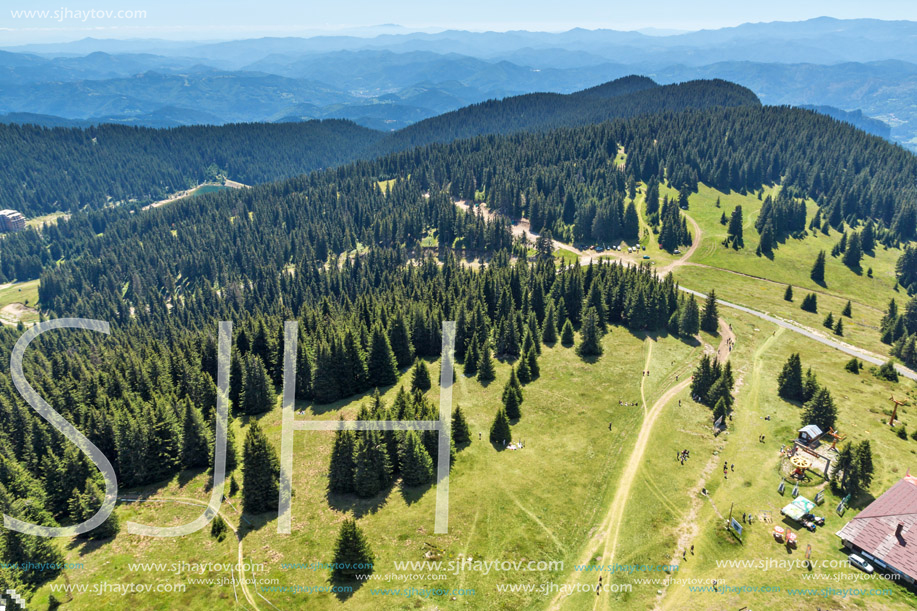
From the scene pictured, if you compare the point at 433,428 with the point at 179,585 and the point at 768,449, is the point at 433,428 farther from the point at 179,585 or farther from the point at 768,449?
the point at 768,449

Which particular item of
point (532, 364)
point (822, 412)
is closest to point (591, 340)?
point (532, 364)

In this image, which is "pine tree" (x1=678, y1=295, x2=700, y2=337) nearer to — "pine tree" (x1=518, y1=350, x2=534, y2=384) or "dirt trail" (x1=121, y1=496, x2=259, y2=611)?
"pine tree" (x1=518, y1=350, x2=534, y2=384)

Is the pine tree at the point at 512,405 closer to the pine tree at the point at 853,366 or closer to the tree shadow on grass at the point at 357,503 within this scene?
the tree shadow on grass at the point at 357,503

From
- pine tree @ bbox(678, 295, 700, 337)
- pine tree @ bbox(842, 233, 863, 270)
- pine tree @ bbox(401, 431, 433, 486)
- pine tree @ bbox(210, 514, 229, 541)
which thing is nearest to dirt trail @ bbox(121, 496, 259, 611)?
pine tree @ bbox(210, 514, 229, 541)

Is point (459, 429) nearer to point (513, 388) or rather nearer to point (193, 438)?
point (513, 388)

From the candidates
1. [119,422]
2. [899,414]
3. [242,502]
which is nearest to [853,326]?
[899,414]
